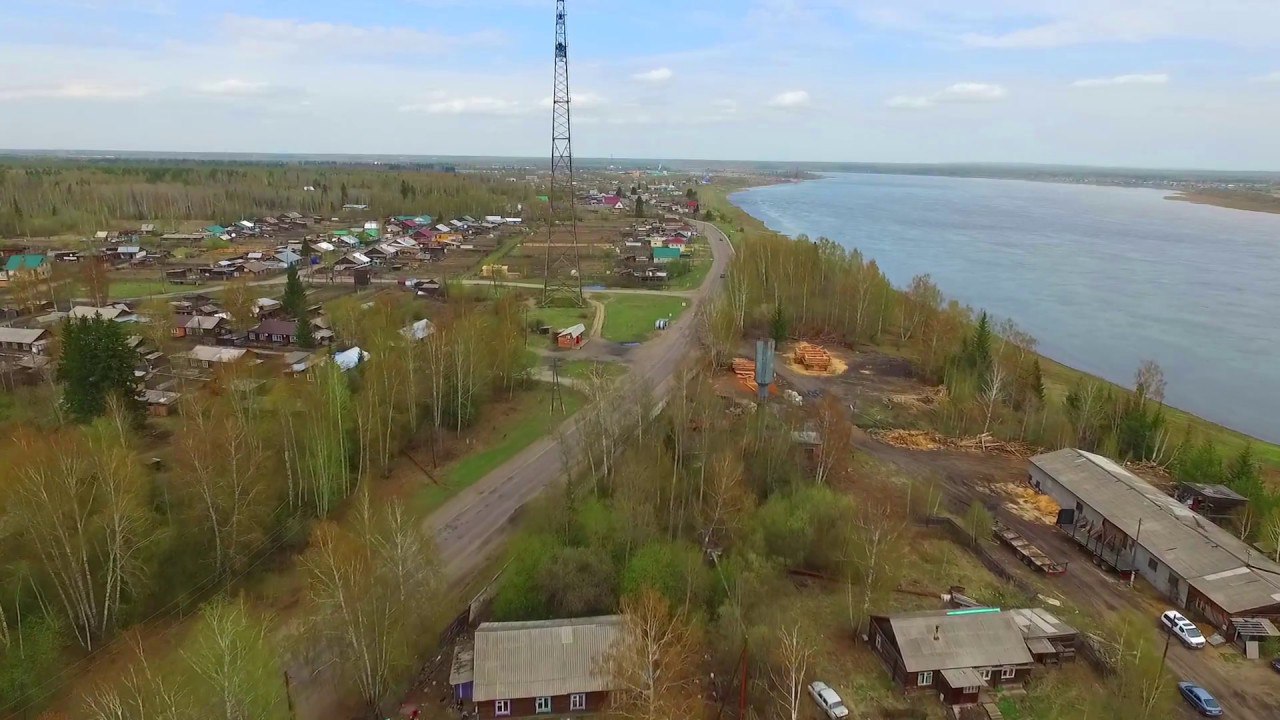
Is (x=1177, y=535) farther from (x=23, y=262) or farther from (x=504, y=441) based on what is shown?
(x=23, y=262)

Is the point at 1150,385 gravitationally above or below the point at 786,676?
above

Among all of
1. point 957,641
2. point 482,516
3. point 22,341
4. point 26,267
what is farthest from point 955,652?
point 26,267

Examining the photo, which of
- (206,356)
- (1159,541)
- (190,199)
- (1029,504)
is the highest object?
(190,199)

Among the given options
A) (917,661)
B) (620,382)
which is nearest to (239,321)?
(620,382)

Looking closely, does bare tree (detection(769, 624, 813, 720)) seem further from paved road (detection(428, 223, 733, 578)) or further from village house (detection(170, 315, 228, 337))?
village house (detection(170, 315, 228, 337))

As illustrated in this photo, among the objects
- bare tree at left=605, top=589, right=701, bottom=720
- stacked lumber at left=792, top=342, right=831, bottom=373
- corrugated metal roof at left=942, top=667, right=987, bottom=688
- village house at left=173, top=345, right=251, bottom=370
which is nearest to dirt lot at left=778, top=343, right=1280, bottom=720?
stacked lumber at left=792, top=342, right=831, bottom=373

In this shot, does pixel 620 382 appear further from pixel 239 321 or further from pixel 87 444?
pixel 239 321
